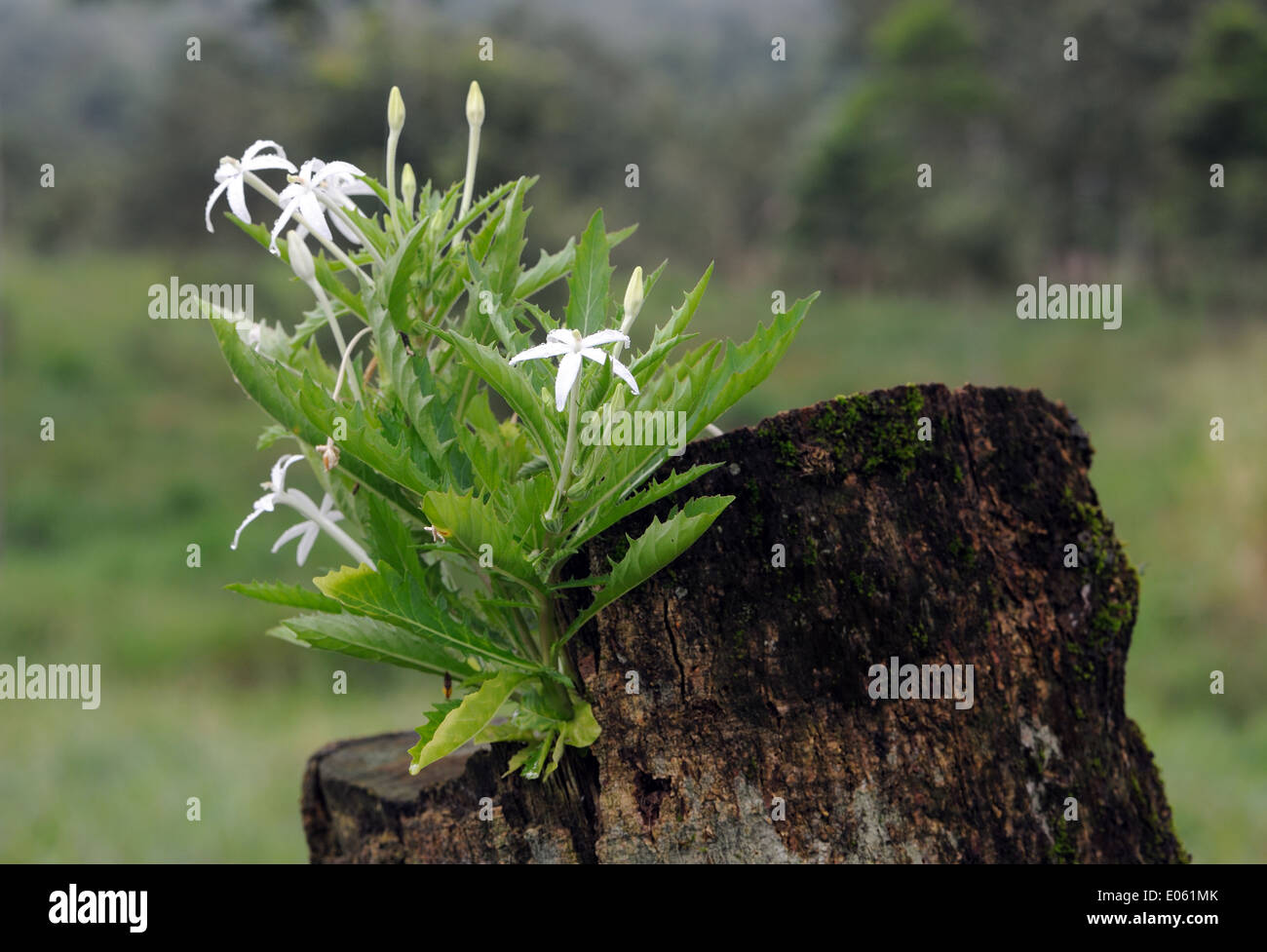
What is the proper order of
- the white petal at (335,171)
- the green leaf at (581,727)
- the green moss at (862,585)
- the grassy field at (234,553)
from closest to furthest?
the white petal at (335,171) < the green leaf at (581,727) < the green moss at (862,585) < the grassy field at (234,553)

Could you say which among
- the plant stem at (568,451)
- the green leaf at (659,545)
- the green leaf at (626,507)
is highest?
the plant stem at (568,451)

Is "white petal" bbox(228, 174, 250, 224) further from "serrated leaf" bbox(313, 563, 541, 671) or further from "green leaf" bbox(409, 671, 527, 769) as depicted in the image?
"green leaf" bbox(409, 671, 527, 769)

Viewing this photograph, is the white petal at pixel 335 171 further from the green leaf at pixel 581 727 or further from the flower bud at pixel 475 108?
the green leaf at pixel 581 727

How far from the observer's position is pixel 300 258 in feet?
6.51

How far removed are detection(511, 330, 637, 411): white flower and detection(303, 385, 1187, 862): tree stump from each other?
0.48 metres

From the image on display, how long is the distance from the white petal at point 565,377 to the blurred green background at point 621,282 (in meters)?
4.74

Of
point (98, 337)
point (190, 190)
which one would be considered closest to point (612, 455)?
point (98, 337)

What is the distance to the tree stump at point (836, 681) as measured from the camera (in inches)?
82.5

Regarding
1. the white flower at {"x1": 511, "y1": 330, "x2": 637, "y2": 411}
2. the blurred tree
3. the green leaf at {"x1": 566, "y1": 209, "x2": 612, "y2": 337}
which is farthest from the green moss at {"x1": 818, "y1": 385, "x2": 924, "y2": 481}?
the blurred tree

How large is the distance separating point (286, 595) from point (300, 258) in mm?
604

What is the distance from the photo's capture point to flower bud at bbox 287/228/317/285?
1.97m

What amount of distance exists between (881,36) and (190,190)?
691 inches

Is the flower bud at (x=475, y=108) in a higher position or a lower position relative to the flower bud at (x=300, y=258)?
higher

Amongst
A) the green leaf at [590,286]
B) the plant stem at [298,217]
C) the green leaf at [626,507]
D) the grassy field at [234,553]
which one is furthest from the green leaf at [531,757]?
the grassy field at [234,553]
